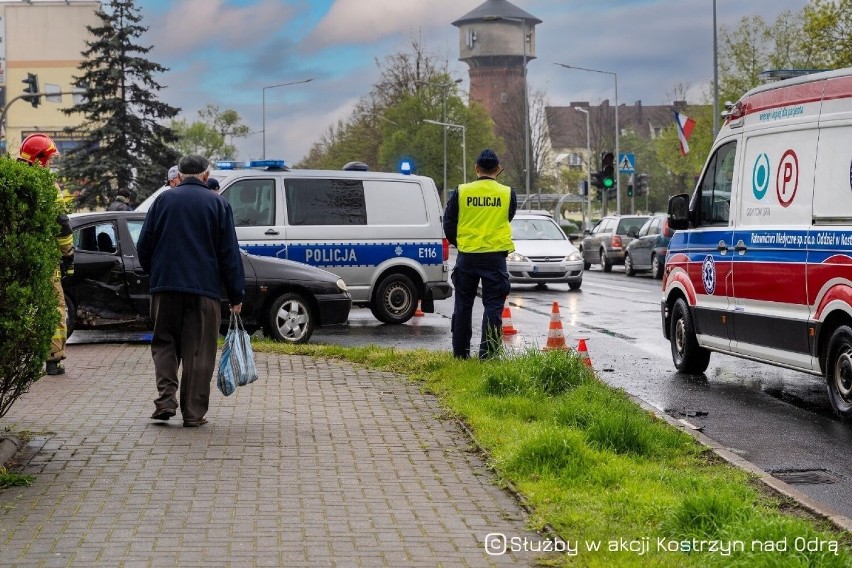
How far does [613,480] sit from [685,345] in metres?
6.16

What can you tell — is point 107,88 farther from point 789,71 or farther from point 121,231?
point 789,71

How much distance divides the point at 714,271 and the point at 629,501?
19.1 ft

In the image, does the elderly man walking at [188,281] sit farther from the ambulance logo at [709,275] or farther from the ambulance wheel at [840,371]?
the ambulance logo at [709,275]

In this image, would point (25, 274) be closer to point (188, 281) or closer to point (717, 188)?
point (188, 281)

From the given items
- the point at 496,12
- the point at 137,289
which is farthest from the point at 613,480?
the point at 496,12

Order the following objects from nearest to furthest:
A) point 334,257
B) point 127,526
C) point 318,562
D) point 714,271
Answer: point 318,562, point 127,526, point 714,271, point 334,257

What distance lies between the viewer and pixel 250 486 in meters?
6.94

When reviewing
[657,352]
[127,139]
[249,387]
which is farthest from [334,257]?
[127,139]

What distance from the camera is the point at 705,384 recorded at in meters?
12.2

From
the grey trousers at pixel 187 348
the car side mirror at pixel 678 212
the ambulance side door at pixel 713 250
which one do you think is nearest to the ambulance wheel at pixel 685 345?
the ambulance side door at pixel 713 250

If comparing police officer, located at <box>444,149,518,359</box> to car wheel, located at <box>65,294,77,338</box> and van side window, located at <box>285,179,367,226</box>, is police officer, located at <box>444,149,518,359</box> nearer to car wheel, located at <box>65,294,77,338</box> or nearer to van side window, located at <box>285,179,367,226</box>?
car wheel, located at <box>65,294,77,338</box>

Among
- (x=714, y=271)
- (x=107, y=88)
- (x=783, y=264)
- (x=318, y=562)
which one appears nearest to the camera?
(x=318, y=562)

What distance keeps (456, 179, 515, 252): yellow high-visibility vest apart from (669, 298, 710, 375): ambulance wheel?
6.35 feet

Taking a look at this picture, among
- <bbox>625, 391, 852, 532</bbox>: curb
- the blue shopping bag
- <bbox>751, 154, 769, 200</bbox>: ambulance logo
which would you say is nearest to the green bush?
the blue shopping bag
